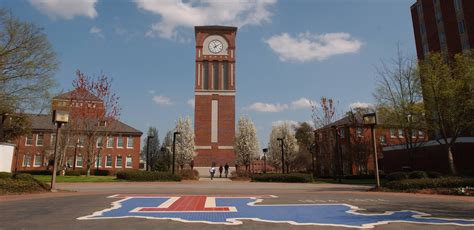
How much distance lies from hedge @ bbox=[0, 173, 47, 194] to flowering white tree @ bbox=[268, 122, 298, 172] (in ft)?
128

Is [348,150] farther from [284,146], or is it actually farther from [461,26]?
[461,26]

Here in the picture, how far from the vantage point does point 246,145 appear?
1954 inches

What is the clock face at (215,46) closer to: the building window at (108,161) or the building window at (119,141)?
the building window at (119,141)

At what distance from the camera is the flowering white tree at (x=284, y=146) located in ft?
177

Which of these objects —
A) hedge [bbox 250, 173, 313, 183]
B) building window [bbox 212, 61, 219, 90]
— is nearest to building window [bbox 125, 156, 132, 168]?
building window [bbox 212, 61, 219, 90]

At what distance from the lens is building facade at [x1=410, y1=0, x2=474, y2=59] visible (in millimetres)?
37062

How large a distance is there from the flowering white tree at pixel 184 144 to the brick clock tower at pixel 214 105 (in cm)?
197

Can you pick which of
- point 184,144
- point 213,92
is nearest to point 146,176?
point 184,144

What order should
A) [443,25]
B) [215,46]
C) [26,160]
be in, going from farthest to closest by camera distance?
[215,46] < [26,160] < [443,25]

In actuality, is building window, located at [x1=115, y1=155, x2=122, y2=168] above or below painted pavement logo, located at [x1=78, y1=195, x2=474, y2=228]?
above

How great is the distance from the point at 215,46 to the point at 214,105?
10039 mm

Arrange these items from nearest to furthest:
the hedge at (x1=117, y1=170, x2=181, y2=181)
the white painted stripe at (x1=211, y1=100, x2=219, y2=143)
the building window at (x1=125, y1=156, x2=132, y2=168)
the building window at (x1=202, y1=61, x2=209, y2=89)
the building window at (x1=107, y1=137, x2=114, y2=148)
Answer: the hedge at (x1=117, y1=170, x2=181, y2=181) → the white painted stripe at (x1=211, y1=100, x2=219, y2=143) → the building window at (x1=202, y1=61, x2=209, y2=89) → the building window at (x1=107, y1=137, x2=114, y2=148) → the building window at (x1=125, y1=156, x2=132, y2=168)

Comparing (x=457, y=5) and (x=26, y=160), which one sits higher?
(x=457, y=5)

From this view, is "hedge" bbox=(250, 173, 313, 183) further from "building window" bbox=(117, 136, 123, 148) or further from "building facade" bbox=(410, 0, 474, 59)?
"building window" bbox=(117, 136, 123, 148)
